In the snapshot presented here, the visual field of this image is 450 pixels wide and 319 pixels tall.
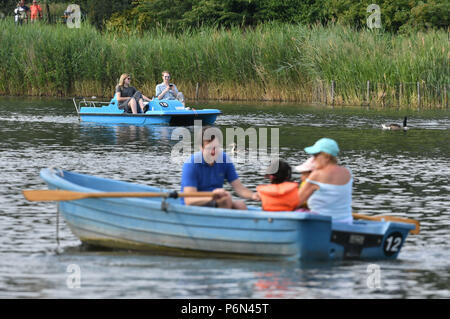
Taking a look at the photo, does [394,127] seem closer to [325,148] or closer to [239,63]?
[239,63]

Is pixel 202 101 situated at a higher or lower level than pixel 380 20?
lower

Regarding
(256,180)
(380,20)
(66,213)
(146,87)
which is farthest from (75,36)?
(66,213)

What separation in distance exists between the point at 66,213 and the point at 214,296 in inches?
131

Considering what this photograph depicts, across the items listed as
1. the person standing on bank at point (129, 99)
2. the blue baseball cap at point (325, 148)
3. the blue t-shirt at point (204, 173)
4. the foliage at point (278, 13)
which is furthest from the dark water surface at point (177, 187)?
the foliage at point (278, 13)

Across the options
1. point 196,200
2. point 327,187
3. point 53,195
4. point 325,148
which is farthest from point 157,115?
point 325,148

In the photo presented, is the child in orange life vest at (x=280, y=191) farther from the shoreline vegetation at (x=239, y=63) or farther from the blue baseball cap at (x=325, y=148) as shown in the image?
the shoreline vegetation at (x=239, y=63)

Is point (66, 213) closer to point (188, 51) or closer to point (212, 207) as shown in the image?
point (212, 207)

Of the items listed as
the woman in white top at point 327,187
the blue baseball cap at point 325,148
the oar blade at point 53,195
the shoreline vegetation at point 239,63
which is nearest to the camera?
the blue baseball cap at point 325,148

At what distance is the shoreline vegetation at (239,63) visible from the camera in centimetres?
3853

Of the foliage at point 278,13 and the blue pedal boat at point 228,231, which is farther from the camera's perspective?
the foliage at point 278,13

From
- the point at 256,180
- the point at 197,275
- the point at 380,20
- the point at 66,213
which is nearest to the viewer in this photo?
the point at 197,275

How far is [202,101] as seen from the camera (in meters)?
42.3

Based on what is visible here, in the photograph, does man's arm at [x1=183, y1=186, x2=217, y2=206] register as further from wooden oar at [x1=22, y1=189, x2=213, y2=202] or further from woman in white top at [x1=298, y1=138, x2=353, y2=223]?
woman in white top at [x1=298, y1=138, x2=353, y2=223]

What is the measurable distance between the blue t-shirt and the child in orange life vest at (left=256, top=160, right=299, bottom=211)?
0.98 meters
